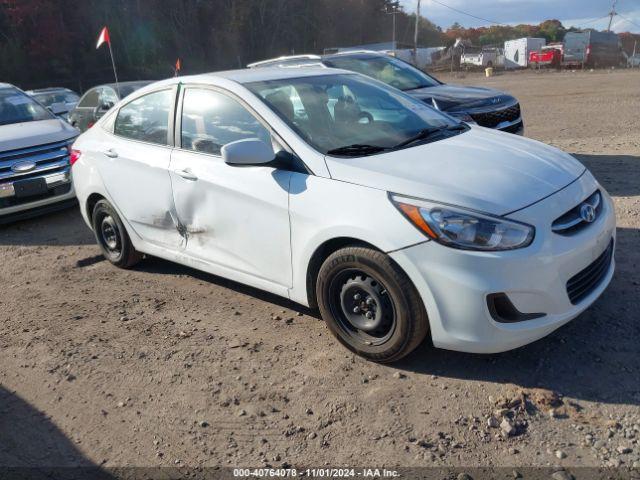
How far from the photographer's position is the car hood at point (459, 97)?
7445 millimetres

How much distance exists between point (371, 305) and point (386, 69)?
6.13m

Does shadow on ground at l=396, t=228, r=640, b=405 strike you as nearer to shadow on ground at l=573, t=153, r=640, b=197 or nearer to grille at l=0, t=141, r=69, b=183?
shadow on ground at l=573, t=153, r=640, b=197

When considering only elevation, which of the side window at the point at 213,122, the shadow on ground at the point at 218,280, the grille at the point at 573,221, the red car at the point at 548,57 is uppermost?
the side window at the point at 213,122

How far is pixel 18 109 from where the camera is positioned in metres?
8.30

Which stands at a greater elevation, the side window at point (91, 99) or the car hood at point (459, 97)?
the car hood at point (459, 97)

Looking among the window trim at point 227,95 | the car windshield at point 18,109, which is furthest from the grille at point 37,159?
the window trim at point 227,95

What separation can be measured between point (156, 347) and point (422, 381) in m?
1.80

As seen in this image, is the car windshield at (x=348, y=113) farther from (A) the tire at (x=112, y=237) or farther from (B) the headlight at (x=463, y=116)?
(B) the headlight at (x=463, y=116)

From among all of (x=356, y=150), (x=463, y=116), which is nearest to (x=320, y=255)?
(x=356, y=150)

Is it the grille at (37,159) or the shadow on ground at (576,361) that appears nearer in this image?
the shadow on ground at (576,361)

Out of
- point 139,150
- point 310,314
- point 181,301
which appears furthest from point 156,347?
point 139,150

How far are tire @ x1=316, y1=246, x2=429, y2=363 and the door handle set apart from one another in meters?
1.27

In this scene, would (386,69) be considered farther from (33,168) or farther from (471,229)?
(471,229)

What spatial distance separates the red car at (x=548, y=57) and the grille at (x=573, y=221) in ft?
140
